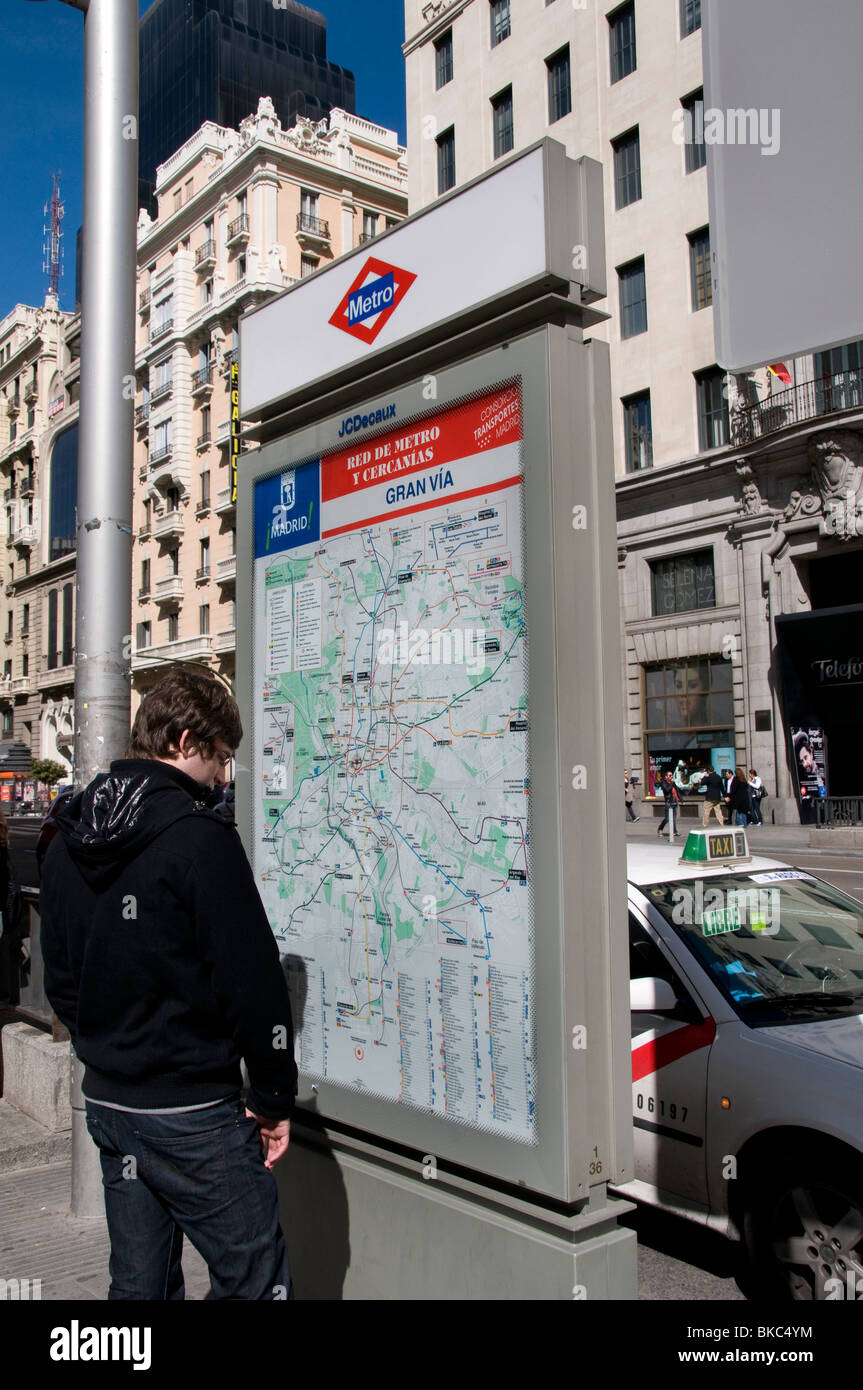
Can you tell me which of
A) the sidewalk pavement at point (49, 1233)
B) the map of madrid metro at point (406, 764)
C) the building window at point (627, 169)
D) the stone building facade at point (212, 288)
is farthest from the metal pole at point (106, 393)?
the stone building facade at point (212, 288)

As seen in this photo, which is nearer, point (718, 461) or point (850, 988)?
point (850, 988)

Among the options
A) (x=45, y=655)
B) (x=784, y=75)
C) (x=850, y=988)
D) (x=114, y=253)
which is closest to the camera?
(x=784, y=75)

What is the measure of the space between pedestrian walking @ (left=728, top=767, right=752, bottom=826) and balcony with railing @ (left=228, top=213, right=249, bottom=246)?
102 feet

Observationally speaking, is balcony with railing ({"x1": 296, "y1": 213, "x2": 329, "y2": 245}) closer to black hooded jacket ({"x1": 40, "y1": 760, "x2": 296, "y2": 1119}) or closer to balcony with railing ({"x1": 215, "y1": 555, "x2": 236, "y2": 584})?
balcony with railing ({"x1": 215, "y1": 555, "x2": 236, "y2": 584})

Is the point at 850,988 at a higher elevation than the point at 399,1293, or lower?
higher

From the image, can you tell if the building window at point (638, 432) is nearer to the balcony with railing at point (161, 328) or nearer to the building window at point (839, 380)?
the building window at point (839, 380)

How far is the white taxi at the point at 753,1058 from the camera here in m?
3.61

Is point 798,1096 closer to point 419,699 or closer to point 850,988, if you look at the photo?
point 850,988

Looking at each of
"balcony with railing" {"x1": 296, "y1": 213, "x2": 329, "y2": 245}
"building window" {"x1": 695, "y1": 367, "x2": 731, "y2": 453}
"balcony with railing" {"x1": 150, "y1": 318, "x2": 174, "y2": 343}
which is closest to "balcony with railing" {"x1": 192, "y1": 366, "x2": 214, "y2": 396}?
"balcony with railing" {"x1": 150, "y1": 318, "x2": 174, "y2": 343}

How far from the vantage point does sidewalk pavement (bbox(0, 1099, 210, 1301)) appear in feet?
13.2

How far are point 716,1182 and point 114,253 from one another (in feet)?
15.6

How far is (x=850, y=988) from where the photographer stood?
4.43 m
